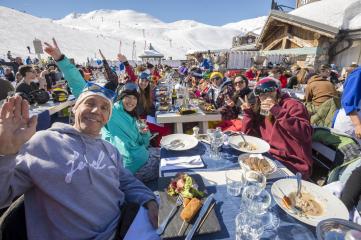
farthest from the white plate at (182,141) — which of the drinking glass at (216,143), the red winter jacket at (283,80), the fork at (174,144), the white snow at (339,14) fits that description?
the white snow at (339,14)

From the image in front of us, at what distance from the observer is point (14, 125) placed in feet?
3.69

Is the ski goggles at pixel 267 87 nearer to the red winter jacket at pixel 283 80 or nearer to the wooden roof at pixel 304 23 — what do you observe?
the red winter jacket at pixel 283 80

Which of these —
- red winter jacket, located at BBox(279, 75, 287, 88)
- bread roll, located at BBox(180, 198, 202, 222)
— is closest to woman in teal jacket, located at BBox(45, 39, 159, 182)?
bread roll, located at BBox(180, 198, 202, 222)

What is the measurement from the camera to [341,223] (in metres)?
1.13

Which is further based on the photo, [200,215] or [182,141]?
[182,141]

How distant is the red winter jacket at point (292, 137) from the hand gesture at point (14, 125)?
7.68 feet

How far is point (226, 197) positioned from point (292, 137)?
4.50 ft

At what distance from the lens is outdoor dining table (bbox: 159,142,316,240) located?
3.96ft

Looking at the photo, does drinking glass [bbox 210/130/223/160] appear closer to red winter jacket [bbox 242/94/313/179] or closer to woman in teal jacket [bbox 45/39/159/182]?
red winter jacket [bbox 242/94/313/179]

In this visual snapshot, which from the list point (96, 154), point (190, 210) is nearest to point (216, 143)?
point (190, 210)

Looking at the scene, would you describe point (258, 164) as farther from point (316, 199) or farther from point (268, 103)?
point (268, 103)

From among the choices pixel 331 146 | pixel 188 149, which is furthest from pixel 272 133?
pixel 188 149

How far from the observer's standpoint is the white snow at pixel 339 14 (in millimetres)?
9873

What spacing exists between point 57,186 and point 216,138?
4.72ft
